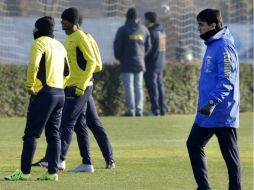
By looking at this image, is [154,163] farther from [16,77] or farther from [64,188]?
[16,77]

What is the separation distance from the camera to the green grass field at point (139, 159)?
11500 millimetres

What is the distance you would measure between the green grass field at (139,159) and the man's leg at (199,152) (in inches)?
49.4

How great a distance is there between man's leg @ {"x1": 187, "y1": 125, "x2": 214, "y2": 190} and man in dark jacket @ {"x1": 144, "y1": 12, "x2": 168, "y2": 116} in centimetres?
1291

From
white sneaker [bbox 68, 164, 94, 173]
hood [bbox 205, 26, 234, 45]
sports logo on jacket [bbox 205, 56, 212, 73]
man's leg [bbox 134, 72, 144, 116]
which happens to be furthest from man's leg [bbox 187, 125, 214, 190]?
man's leg [bbox 134, 72, 144, 116]

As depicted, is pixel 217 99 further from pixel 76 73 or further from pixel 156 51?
pixel 156 51

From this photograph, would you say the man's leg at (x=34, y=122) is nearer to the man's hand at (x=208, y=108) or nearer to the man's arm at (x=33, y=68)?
the man's arm at (x=33, y=68)

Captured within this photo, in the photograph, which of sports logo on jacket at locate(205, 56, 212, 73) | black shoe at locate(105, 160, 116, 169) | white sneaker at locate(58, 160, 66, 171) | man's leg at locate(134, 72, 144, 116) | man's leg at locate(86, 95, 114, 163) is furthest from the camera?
man's leg at locate(134, 72, 144, 116)

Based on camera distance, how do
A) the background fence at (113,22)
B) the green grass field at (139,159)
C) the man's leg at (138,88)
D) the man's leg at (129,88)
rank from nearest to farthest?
the green grass field at (139,159), the man's leg at (129,88), the man's leg at (138,88), the background fence at (113,22)

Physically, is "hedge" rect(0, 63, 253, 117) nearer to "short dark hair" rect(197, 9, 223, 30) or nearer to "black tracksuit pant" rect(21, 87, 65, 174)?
"black tracksuit pant" rect(21, 87, 65, 174)

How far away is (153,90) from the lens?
23.0 metres

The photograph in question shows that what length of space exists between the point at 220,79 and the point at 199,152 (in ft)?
2.58

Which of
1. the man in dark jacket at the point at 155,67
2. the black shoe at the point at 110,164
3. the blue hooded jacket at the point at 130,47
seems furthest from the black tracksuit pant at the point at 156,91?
the black shoe at the point at 110,164

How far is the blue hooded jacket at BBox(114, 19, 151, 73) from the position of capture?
22.5 metres

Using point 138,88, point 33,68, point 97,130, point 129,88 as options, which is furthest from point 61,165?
point 138,88
